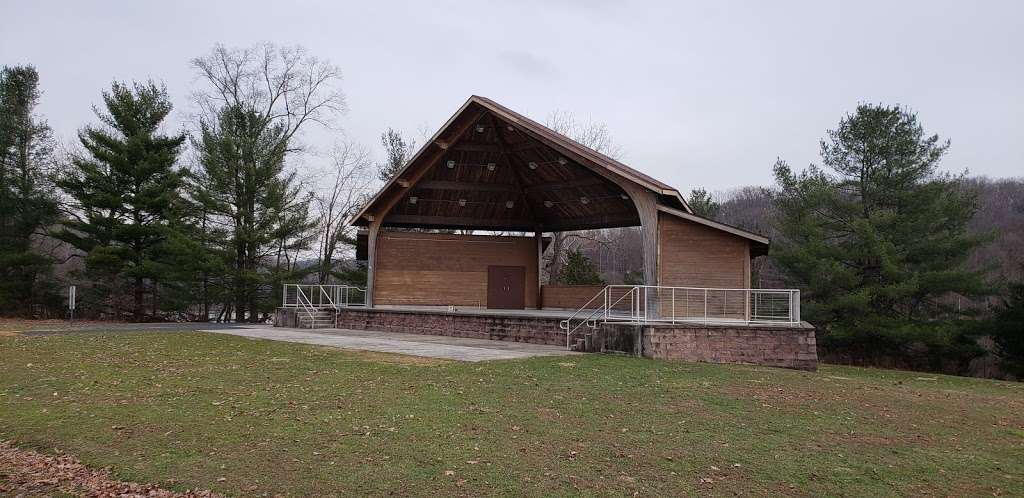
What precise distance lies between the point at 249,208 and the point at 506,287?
12.7 m

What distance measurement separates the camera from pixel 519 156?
22.8 m

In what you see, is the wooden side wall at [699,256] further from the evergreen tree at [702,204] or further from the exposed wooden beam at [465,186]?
the evergreen tree at [702,204]

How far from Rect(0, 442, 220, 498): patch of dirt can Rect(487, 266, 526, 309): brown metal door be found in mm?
20177

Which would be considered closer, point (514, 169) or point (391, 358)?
point (391, 358)

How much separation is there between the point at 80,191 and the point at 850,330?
30.6m

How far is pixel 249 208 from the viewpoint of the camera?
30.4 metres

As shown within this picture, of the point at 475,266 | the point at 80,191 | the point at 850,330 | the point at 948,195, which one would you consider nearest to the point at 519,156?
the point at 475,266

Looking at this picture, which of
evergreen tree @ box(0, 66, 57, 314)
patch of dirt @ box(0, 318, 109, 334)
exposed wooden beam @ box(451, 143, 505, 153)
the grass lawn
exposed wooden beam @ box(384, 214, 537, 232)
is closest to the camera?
the grass lawn

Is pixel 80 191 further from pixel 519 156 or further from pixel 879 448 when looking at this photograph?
pixel 879 448

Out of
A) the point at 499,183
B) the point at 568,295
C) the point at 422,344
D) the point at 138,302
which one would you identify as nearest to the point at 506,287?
the point at 568,295

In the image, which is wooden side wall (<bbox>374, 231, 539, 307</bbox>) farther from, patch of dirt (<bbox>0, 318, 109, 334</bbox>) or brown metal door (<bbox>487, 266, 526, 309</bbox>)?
patch of dirt (<bbox>0, 318, 109, 334</bbox>)

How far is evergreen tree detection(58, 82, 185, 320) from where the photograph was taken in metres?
27.4

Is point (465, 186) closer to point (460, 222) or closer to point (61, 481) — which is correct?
point (460, 222)

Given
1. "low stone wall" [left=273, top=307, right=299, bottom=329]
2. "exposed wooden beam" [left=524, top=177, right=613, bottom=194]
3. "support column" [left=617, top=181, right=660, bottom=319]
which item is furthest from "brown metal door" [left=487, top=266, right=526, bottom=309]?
"support column" [left=617, top=181, right=660, bottom=319]
